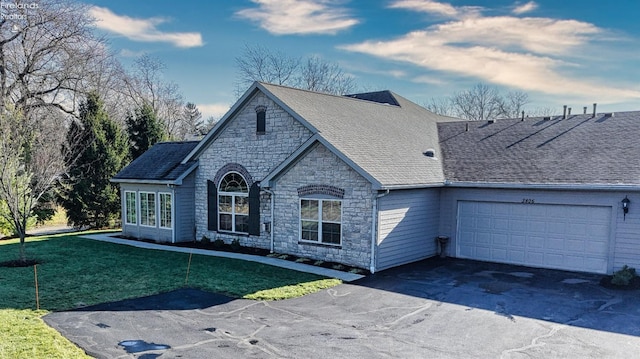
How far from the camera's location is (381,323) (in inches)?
350

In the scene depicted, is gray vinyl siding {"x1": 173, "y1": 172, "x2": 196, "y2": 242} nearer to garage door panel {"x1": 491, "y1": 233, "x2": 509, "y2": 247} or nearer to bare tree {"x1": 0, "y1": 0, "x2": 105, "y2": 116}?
garage door panel {"x1": 491, "y1": 233, "x2": 509, "y2": 247}

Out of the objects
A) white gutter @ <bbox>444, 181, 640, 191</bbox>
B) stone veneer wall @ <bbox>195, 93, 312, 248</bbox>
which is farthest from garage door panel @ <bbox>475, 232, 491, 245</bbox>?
stone veneer wall @ <bbox>195, 93, 312, 248</bbox>

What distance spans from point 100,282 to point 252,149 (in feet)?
23.7

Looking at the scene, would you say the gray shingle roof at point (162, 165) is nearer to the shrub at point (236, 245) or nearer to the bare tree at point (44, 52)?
the shrub at point (236, 245)

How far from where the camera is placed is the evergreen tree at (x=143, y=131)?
27797 mm

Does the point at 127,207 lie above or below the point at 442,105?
below

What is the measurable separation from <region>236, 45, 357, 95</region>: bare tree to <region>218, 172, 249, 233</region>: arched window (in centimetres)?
3034

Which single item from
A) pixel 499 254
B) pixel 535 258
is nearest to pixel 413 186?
pixel 499 254

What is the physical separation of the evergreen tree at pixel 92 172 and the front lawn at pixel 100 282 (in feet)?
25.7

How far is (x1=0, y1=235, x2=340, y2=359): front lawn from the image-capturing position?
310 inches

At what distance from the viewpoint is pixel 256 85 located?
16.4m

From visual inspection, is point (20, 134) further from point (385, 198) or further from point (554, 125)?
point (554, 125)

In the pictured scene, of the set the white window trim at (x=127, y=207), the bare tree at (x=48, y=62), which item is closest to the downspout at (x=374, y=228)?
the white window trim at (x=127, y=207)

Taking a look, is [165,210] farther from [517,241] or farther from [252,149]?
[517,241]
